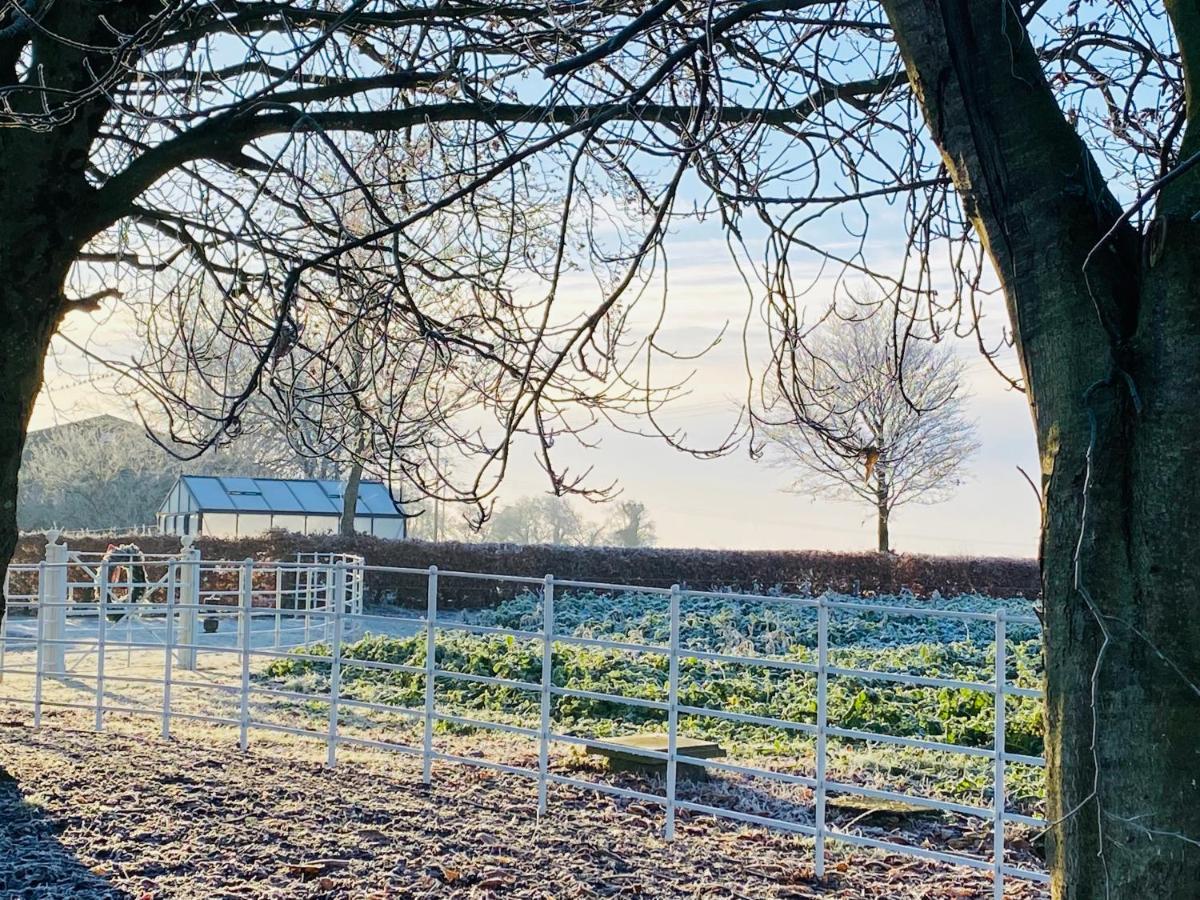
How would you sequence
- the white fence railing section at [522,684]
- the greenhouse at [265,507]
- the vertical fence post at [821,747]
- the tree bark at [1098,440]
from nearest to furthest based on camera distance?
the tree bark at [1098,440] → the white fence railing section at [522,684] → the vertical fence post at [821,747] → the greenhouse at [265,507]

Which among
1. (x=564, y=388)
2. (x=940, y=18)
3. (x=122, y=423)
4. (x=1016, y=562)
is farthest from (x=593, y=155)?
(x=122, y=423)

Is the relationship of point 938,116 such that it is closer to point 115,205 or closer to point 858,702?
point 115,205

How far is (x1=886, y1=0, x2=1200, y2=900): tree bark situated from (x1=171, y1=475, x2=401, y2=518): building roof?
2710cm

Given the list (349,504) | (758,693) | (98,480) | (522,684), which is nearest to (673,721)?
(522,684)

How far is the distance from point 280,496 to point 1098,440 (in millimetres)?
28740

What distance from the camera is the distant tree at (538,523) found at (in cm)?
5025

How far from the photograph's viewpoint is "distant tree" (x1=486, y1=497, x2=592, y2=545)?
165 feet

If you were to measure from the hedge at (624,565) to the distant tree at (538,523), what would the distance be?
24194mm

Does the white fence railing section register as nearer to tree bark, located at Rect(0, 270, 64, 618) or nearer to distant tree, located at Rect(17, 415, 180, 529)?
tree bark, located at Rect(0, 270, 64, 618)

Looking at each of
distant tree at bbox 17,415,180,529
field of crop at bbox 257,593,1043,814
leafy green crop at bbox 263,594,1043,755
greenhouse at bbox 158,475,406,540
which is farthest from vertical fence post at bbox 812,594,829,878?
distant tree at bbox 17,415,180,529

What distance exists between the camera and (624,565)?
23.2 m

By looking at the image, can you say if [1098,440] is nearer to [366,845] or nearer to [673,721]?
[673,721]

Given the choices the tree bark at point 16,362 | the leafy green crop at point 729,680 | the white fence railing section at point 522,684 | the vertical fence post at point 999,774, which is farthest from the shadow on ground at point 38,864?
the vertical fence post at point 999,774

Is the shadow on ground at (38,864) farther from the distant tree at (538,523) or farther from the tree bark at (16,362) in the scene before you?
the distant tree at (538,523)
